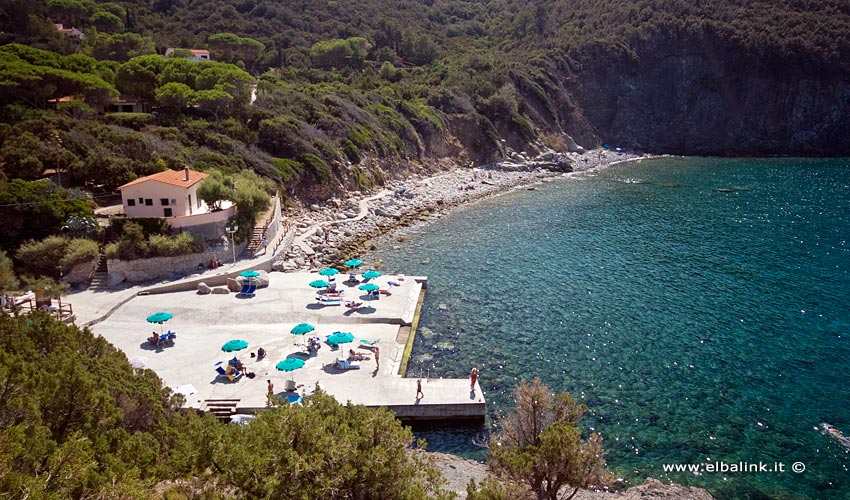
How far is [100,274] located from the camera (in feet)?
115

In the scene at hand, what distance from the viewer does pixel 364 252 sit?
46.7m

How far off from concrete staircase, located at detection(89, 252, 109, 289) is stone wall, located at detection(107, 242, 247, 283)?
0.51 meters

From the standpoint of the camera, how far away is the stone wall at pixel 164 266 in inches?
1388

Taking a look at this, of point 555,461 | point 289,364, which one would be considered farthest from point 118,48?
point 555,461

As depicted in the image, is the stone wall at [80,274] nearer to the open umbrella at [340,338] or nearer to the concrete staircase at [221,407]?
the concrete staircase at [221,407]

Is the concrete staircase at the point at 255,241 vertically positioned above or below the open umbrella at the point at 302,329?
above

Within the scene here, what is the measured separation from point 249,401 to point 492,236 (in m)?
32.2

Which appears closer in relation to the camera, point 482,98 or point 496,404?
point 496,404

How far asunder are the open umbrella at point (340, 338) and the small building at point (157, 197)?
55.4 ft

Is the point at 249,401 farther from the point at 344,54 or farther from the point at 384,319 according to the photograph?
the point at 344,54

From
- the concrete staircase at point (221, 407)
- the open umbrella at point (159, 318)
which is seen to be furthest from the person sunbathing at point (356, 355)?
the open umbrella at point (159, 318)

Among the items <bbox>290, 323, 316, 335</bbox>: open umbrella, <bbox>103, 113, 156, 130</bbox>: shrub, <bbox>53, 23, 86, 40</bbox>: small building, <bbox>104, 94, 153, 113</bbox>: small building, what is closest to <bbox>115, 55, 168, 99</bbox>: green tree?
<bbox>104, 94, 153, 113</bbox>: small building

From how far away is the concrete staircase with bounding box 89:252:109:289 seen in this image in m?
34.5

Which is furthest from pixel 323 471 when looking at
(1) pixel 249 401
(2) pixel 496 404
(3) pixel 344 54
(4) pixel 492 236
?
(3) pixel 344 54
